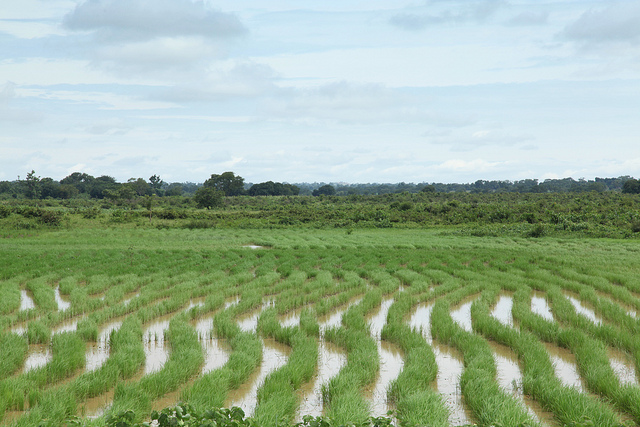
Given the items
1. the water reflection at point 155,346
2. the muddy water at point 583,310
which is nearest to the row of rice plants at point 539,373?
the muddy water at point 583,310

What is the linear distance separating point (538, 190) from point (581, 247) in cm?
→ 7422

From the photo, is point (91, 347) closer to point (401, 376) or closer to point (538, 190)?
point (401, 376)

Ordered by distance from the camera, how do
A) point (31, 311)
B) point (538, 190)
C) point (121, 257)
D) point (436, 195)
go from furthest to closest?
point (538, 190) < point (436, 195) < point (121, 257) < point (31, 311)

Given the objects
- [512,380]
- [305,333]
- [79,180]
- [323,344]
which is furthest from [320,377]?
[79,180]

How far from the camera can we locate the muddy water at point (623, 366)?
→ 5.73 m

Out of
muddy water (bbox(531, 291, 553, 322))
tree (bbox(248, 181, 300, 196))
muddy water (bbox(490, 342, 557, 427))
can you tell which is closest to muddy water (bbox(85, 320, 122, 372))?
muddy water (bbox(490, 342, 557, 427))

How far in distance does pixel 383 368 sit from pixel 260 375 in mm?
1696

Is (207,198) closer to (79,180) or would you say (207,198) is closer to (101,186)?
(101,186)

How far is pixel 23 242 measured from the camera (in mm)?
21500

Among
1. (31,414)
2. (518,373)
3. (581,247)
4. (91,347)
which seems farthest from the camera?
(581,247)

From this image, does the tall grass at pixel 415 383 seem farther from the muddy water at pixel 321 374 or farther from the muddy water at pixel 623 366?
the muddy water at pixel 623 366

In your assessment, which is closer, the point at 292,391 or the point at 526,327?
the point at 292,391

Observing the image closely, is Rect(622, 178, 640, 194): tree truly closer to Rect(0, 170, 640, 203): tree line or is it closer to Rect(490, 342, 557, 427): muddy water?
Rect(0, 170, 640, 203): tree line

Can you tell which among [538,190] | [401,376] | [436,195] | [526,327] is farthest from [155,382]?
[538,190]
